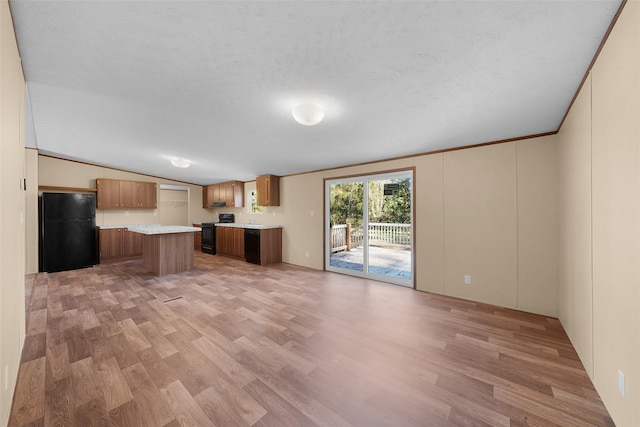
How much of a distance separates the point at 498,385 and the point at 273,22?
296 centimetres

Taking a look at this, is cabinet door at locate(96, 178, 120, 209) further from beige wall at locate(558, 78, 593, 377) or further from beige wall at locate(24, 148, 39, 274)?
beige wall at locate(558, 78, 593, 377)

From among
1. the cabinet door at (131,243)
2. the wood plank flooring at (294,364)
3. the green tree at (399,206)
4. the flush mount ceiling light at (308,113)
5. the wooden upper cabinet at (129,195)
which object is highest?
the flush mount ceiling light at (308,113)

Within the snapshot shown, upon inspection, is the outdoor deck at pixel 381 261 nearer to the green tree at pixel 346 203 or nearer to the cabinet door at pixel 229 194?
the green tree at pixel 346 203

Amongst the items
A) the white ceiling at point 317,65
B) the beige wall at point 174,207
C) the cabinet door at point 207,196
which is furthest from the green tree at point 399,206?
the beige wall at point 174,207

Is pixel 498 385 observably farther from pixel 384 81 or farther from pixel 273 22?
pixel 273 22

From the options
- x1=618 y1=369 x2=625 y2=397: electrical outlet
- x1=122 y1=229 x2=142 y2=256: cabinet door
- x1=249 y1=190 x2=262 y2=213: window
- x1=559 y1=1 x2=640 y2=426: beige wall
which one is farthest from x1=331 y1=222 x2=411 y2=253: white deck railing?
x1=122 y1=229 x2=142 y2=256: cabinet door

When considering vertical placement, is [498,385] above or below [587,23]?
below

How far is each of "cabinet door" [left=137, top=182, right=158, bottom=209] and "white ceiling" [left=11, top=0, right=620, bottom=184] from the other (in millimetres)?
3375

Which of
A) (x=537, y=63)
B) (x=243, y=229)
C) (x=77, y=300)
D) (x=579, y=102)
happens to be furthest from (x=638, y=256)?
(x=243, y=229)

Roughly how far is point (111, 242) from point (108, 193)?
4.30 ft

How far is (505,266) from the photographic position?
126 inches

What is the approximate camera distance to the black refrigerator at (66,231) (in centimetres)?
495

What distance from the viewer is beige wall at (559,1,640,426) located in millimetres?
1249

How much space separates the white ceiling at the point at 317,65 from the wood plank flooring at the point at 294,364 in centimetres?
232
